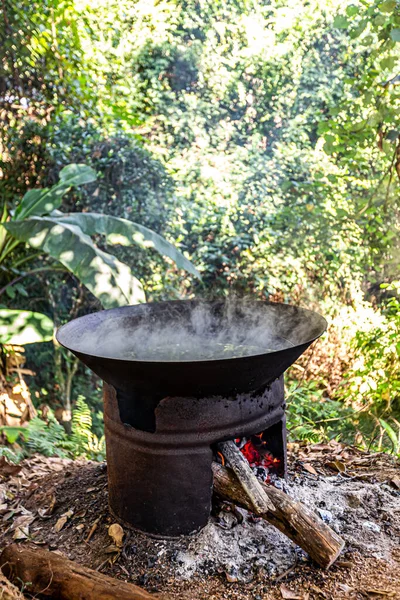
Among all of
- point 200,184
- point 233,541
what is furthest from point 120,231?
point 200,184

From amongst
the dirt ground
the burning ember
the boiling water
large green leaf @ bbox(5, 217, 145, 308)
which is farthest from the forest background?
the burning ember

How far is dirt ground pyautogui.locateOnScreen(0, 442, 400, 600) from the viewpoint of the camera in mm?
1852

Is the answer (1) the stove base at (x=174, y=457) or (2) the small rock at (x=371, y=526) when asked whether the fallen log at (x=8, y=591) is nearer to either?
(1) the stove base at (x=174, y=457)

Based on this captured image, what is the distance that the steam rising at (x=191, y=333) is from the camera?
7.79ft

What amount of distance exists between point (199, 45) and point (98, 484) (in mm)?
8192

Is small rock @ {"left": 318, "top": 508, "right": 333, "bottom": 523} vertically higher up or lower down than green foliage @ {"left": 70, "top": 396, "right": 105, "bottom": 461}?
higher up

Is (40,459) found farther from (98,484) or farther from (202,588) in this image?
(202,588)

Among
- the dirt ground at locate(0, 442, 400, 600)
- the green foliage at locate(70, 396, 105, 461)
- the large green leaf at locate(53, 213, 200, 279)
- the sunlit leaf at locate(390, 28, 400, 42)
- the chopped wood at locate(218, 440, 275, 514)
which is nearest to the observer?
the dirt ground at locate(0, 442, 400, 600)

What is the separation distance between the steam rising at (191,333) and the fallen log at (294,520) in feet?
1.85

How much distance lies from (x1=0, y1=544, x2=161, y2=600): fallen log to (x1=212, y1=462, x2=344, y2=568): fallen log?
494mm

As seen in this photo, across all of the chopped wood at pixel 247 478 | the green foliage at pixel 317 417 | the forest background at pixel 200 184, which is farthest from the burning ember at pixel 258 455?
the green foliage at pixel 317 417

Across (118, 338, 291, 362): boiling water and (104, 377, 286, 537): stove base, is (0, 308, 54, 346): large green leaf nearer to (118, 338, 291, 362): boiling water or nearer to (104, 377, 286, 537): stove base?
(118, 338, 291, 362): boiling water

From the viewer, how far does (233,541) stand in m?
2.06

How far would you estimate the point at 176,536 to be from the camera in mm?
2078
